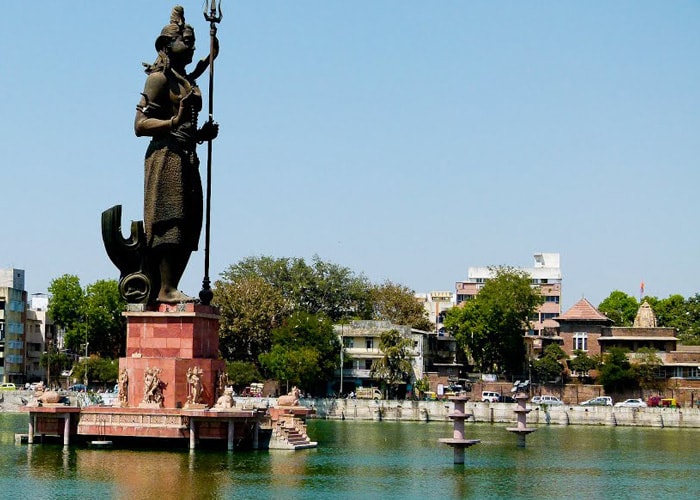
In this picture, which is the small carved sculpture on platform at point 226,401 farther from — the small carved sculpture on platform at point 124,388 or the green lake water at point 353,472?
the small carved sculpture on platform at point 124,388

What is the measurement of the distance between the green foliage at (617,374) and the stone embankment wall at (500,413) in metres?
10.9

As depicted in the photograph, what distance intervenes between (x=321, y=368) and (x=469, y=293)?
157 ft

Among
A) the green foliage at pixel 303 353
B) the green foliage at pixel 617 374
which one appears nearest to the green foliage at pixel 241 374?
the green foliage at pixel 303 353

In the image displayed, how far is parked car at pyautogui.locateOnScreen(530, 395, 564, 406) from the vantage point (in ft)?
319

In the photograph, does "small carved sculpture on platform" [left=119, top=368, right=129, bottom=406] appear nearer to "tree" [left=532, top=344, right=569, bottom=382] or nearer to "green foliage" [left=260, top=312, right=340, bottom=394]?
"green foliage" [left=260, top=312, right=340, bottom=394]

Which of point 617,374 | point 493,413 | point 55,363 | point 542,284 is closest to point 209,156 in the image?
point 493,413

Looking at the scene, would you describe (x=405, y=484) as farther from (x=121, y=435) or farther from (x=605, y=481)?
(x=121, y=435)

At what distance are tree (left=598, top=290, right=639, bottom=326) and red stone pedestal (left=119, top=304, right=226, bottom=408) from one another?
100209 millimetres

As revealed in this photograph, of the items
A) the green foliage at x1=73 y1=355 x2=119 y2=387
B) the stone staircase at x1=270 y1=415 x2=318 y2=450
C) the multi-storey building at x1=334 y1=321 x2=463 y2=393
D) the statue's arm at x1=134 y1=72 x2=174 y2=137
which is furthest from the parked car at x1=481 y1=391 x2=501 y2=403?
the statue's arm at x1=134 y1=72 x2=174 y2=137

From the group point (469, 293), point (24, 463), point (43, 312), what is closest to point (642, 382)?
point (469, 293)

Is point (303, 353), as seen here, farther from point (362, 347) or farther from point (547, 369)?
point (547, 369)

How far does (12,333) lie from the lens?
4791 inches

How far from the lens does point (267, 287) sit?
111m

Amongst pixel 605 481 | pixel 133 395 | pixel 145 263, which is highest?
pixel 145 263
